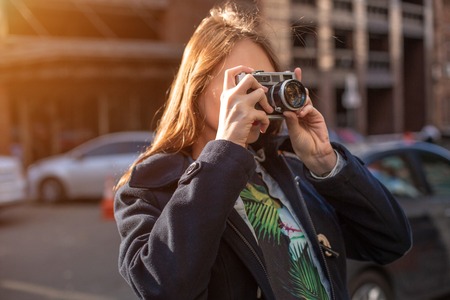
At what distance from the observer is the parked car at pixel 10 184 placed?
10.6 metres

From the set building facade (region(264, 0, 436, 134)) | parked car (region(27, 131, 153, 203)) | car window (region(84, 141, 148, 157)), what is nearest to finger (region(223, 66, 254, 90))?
parked car (region(27, 131, 153, 203))

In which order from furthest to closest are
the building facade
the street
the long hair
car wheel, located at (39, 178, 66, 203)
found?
the building facade < car wheel, located at (39, 178, 66, 203) < the street < the long hair

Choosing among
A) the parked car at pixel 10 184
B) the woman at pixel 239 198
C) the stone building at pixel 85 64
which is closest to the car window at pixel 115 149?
the parked car at pixel 10 184

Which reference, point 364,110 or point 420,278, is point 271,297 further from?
point 364,110

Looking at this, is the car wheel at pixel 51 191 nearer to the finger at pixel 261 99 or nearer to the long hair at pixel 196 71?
the long hair at pixel 196 71

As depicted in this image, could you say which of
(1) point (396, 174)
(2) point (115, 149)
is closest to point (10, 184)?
(2) point (115, 149)

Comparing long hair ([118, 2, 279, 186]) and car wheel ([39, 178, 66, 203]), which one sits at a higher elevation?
long hair ([118, 2, 279, 186])

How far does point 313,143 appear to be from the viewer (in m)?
1.70

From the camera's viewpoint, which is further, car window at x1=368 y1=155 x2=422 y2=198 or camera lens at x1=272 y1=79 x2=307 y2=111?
car window at x1=368 y1=155 x2=422 y2=198

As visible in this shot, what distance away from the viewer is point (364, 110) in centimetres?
3238

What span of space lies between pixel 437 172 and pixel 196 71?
393cm

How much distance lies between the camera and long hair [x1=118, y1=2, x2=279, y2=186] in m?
1.59

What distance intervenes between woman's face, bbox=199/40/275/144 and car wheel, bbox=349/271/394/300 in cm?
279

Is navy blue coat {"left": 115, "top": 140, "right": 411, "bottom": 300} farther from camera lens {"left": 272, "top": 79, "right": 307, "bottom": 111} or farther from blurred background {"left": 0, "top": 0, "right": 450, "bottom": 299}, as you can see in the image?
blurred background {"left": 0, "top": 0, "right": 450, "bottom": 299}
